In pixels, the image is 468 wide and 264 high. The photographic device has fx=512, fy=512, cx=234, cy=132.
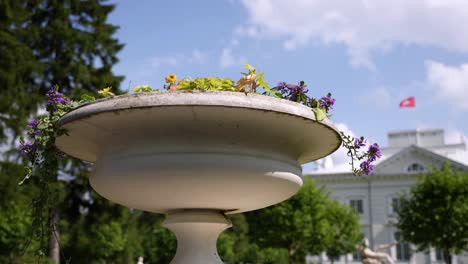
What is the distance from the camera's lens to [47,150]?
4.33 m

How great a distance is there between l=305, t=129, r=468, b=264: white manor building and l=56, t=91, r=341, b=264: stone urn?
40182 millimetres

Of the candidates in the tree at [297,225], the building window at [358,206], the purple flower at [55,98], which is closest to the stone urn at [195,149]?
the purple flower at [55,98]

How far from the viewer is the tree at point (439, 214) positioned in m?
23.9

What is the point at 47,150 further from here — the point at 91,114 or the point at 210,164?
the point at 210,164

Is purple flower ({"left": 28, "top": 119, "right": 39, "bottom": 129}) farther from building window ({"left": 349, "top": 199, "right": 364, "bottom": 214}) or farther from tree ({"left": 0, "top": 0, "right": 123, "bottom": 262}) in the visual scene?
building window ({"left": 349, "top": 199, "right": 364, "bottom": 214})

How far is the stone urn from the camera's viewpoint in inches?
133

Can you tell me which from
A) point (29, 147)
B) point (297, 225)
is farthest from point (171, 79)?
point (297, 225)

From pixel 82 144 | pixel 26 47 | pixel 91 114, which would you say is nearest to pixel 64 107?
pixel 82 144

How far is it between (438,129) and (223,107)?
48443 millimetres

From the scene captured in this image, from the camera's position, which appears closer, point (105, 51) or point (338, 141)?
point (338, 141)

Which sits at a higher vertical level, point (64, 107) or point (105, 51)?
point (105, 51)

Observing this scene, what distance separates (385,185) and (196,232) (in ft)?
139

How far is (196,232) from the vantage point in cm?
404

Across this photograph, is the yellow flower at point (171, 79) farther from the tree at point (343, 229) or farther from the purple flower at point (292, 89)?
the tree at point (343, 229)
